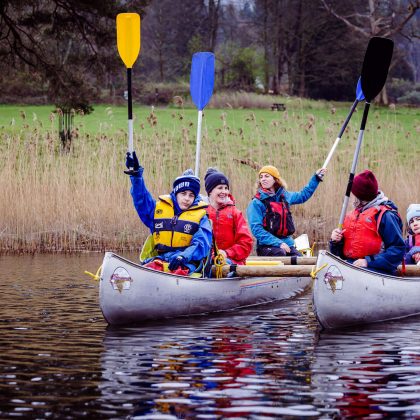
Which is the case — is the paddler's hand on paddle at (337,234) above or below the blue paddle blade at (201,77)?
below

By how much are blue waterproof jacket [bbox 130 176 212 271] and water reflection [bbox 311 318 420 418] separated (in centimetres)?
126

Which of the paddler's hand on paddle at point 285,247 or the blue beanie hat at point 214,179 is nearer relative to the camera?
the blue beanie hat at point 214,179

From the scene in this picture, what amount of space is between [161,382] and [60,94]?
43.8ft

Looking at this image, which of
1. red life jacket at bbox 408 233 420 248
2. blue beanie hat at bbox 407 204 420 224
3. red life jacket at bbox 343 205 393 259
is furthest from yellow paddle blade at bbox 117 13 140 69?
red life jacket at bbox 408 233 420 248

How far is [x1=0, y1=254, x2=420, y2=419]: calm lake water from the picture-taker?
6066 mm

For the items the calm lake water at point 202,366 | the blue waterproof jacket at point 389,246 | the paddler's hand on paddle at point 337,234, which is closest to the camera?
the calm lake water at point 202,366

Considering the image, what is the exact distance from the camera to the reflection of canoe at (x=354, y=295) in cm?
876

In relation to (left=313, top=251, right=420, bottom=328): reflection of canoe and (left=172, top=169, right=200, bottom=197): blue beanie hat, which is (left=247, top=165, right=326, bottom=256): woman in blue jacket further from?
(left=313, top=251, right=420, bottom=328): reflection of canoe

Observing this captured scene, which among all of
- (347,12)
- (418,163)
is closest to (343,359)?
(418,163)

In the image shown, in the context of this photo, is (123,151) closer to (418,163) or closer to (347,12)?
(418,163)

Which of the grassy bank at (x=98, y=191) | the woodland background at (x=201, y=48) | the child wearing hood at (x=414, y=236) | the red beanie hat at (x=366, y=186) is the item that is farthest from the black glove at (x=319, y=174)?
the woodland background at (x=201, y=48)

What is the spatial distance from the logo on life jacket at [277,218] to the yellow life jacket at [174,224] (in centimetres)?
198

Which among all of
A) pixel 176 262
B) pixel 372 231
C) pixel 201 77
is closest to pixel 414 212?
pixel 372 231

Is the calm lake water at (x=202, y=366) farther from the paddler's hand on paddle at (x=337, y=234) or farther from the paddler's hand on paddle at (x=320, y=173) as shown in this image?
the paddler's hand on paddle at (x=320, y=173)
